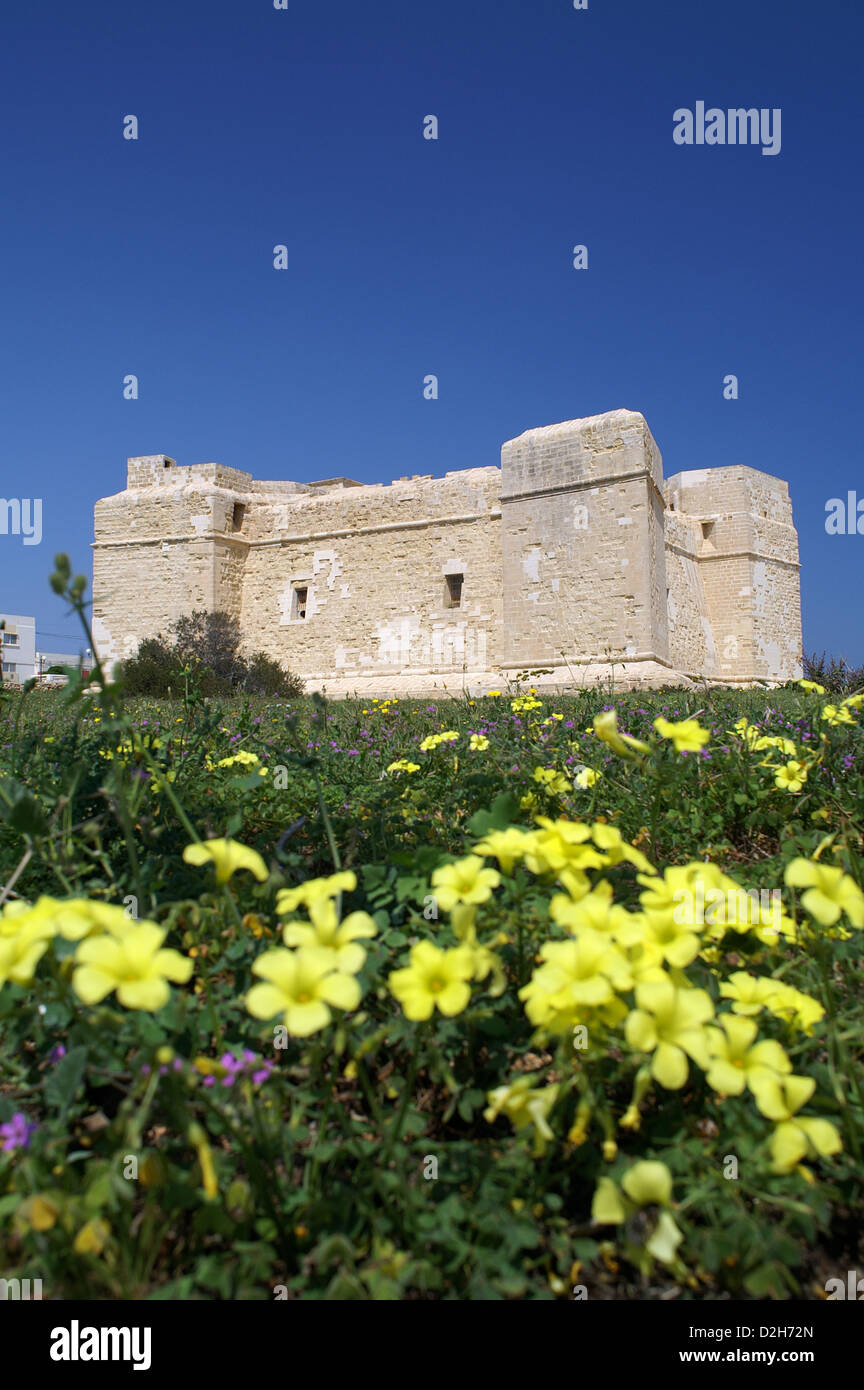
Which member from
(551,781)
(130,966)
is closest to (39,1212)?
(130,966)

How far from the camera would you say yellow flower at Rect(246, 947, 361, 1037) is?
2.97ft

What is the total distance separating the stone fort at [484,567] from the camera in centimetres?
1518

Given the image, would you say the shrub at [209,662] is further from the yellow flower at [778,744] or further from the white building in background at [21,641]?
the white building in background at [21,641]

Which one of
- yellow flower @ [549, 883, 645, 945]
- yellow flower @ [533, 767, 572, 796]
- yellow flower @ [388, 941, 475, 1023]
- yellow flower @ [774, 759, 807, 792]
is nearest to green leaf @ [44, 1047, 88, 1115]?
yellow flower @ [388, 941, 475, 1023]

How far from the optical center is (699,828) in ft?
7.82

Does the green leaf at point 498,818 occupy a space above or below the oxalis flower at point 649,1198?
above

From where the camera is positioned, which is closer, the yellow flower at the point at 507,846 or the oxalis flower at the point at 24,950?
the oxalis flower at the point at 24,950

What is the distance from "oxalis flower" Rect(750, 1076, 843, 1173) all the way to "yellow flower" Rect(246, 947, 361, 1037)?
1.67 ft

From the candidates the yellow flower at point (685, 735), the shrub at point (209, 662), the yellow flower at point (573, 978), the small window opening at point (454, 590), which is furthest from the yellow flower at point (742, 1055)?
the small window opening at point (454, 590)

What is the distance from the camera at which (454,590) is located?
1788 cm

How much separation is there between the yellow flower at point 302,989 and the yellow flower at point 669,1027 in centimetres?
34

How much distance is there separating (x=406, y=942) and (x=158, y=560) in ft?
65.7

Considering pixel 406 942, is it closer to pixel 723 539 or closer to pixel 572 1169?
pixel 572 1169

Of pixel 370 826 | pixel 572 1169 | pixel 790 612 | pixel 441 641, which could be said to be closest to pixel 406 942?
pixel 572 1169
